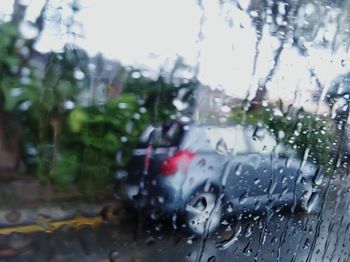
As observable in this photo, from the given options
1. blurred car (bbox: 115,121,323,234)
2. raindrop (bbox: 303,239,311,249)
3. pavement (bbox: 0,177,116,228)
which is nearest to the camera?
pavement (bbox: 0,177,116,228)

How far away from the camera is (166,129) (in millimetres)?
1521

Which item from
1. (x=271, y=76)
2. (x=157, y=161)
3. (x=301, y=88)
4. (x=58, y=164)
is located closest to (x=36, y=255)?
(x=58, y=164)

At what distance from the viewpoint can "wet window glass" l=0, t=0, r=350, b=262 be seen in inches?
48.3

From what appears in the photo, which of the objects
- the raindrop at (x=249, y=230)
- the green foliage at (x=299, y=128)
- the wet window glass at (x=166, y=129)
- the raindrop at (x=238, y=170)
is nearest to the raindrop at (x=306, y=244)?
the wet window glass at (x=166, y=129)

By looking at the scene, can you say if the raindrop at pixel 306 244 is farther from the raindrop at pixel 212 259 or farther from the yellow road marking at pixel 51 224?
the yellow road marking at pixel 51 224

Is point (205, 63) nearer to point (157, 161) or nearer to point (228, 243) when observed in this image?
point (157, 161)

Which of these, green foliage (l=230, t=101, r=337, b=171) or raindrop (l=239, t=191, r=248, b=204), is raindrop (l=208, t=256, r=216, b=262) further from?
green foliage (l=230, t=101, r=337, b=171)

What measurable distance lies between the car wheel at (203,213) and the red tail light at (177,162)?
0.13 metres

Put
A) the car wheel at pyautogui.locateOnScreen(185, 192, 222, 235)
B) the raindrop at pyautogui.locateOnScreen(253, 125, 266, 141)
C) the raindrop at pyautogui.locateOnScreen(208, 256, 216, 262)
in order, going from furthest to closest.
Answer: the raindrop at pyautogui.locateOnScreen(253, 125, 266, 141) < the raindrop at pyautogui.locateOnScreen(208, 256, 216, 262) < the car wheel at pyautogui.locateOnScreen(185, 192, 222, 235)

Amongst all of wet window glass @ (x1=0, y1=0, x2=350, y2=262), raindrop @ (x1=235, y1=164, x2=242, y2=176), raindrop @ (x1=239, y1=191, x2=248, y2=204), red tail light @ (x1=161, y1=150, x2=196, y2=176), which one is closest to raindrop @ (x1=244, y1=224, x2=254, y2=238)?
wet window glass @ (x1=0, y1=0, x2=350, y2=262)

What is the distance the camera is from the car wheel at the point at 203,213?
5.46ft

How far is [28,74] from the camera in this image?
1203 millimetres

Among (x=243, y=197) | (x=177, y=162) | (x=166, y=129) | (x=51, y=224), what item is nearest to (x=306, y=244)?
(x=243, y=197)

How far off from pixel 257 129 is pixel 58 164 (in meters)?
0.91
